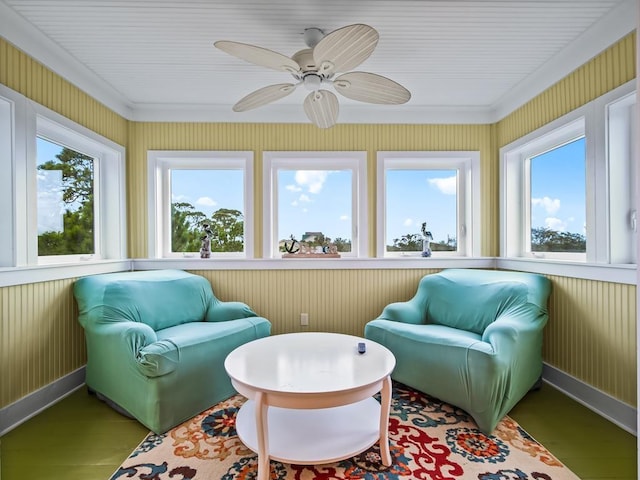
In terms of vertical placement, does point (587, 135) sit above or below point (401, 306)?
above

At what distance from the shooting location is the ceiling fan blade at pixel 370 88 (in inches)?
74.0

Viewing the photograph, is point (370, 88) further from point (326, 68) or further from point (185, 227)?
point (185, 227)

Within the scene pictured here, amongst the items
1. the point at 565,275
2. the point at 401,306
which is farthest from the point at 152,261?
the point at 565,275

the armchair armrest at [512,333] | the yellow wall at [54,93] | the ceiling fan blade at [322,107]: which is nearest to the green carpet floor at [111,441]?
the armchair armrest at [512,333]

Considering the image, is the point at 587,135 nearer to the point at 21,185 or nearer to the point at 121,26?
the point at 121,26

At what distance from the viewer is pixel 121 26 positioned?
2.01 m

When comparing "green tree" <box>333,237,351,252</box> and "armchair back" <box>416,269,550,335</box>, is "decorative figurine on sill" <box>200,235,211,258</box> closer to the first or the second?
"green tree" <box>333,237,351,252</box>

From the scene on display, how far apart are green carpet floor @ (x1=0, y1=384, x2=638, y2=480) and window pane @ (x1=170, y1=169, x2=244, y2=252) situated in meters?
1.65

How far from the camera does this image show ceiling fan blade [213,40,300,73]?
1602 mm

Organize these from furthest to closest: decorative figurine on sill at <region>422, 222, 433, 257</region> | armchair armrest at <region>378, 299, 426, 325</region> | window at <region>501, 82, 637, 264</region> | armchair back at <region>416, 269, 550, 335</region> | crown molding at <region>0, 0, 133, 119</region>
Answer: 1. decorative figurine on sill at <region>422, 222, 433, 257</region>
2. armchair armrest at <region>378, 299, 426, 325</region>
3. armchair back at <region>416, 269, 550, 335</region>
4. window at <region>501, 82, 637, 264</region>
5. crown molding at <region>0, 0, 133, 119</region>

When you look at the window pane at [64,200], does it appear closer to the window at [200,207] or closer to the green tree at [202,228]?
the window at [200,207]

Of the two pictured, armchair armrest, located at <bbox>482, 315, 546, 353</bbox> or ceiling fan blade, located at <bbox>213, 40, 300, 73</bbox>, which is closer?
ceiling fan blade, located at <bbox>213, 40, 300, 73</bbox>

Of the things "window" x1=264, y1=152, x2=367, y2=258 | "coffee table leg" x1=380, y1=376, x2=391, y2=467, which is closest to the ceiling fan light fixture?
"window" x1=264, y1=152, x2=367, y2=258

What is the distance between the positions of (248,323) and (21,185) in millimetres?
1787
